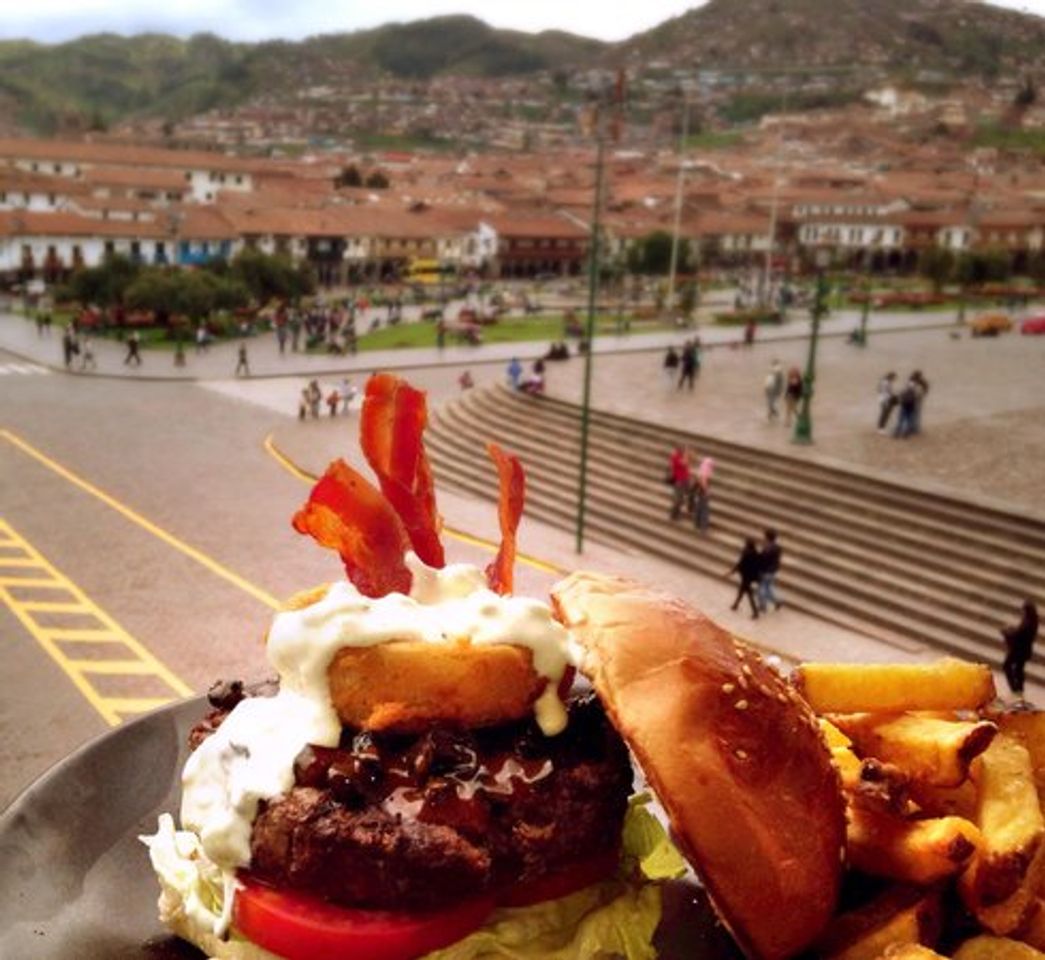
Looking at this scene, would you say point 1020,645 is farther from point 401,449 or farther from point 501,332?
point 501,332

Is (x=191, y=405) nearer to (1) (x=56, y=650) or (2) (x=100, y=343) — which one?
(2) (x=100, y=343)

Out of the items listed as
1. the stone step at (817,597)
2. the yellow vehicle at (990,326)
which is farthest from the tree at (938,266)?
the stone step at (817,597)

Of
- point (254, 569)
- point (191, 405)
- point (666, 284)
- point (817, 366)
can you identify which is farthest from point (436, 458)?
point (666, 284)

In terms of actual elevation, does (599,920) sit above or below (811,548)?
above

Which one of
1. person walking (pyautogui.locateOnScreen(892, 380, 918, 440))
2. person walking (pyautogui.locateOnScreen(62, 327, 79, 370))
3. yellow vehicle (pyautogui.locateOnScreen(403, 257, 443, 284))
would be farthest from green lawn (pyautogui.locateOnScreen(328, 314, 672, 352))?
yellow vehicle (pyautogui.locateOnScreen(403, 257, 443, 284))

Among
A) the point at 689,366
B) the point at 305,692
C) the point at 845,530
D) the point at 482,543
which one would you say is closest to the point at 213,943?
the point at 305,692

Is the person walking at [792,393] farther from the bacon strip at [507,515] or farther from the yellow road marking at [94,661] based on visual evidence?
the bacon strip at [507,515]
